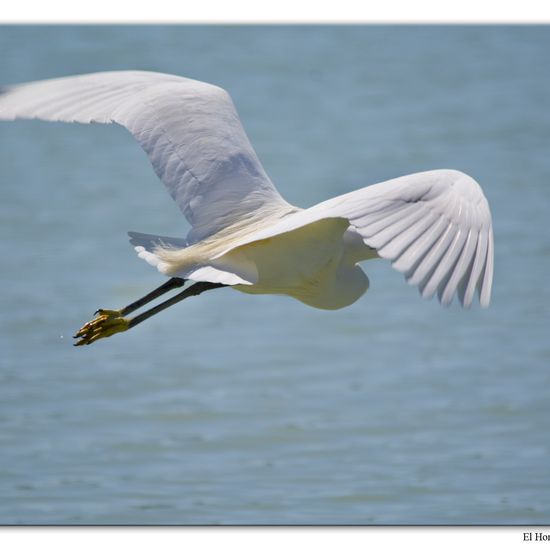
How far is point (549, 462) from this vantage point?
582 cm

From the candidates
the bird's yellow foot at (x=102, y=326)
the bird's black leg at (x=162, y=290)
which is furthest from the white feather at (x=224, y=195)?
the bird's yellow foot at (x=102, y=326)

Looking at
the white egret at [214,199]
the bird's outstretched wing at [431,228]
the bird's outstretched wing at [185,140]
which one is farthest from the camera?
the bird's outstretched wing at [185,140]

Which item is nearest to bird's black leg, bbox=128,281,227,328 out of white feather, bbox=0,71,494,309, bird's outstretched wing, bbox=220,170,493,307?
white feather, bbox=0,71,494,309

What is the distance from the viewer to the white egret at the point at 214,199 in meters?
3.84

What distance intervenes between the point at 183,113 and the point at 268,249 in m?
0.62

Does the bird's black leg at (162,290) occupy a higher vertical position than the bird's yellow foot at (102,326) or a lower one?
higher

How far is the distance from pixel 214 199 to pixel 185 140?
204mm

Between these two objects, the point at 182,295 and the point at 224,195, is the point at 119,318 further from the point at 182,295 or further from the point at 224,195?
the point at 224,195

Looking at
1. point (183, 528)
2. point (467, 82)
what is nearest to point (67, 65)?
point (467, 82)

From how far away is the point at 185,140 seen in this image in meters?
4.22

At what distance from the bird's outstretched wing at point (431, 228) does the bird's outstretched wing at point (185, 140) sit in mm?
706

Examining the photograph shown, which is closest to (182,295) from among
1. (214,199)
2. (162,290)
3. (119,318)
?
(162,290)

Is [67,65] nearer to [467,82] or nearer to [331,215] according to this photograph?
[467,82]

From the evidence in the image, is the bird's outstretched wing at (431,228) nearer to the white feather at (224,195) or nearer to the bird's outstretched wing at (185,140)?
the white feather at (224,195)
